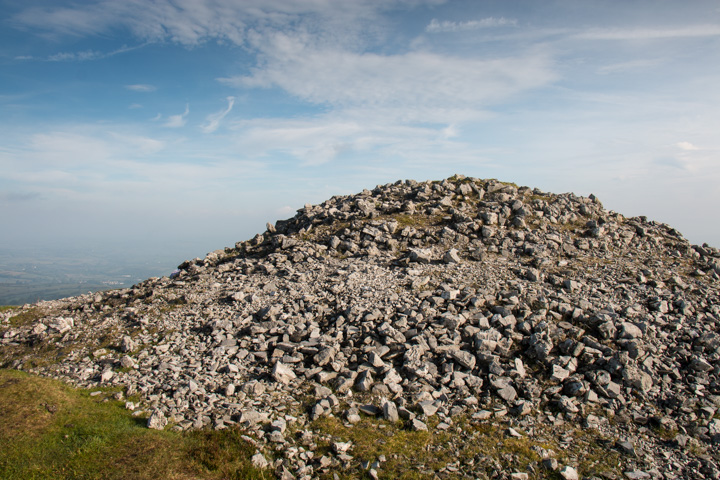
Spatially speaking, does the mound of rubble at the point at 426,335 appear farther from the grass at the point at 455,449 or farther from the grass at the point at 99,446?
the grass at the point at 99,446

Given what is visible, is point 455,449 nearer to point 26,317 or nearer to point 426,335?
point 426,335

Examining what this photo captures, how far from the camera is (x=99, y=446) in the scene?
488 inches

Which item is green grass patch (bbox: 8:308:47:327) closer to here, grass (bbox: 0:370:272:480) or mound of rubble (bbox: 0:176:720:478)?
mound of rubble (bbox: 0:176:720:478)

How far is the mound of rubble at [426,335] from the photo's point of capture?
590 inches

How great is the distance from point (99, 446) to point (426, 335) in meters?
13.4

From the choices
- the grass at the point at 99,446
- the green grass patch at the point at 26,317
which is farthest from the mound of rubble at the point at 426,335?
the grass at the point at 99,446

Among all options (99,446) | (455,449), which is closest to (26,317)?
(99,446)

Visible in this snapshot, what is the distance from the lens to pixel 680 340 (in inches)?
751

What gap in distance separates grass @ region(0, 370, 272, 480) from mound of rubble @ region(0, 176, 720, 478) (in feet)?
2.91

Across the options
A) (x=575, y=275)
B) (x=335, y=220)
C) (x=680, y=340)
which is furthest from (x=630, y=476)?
(x=335, y=220)

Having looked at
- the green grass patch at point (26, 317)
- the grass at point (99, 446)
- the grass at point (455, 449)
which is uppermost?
the green grass patch at point (26, 317)

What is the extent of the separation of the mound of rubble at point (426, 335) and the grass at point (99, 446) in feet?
2.91

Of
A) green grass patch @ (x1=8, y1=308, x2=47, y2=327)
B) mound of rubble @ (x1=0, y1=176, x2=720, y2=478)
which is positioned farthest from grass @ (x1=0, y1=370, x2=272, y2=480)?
green grass patch @ (x1=8, y1=308, x2=47, y2=327)

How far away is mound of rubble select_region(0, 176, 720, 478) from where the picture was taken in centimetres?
1498
